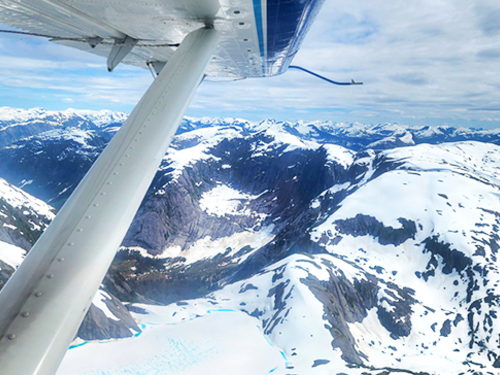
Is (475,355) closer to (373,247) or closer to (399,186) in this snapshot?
(373,247)

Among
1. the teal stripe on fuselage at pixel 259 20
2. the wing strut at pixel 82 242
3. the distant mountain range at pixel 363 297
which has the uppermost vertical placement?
the teal stripe on fuselage at pixel 259 20

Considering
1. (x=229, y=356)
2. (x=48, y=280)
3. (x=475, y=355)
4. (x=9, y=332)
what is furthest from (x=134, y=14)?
(x=475, y=355)

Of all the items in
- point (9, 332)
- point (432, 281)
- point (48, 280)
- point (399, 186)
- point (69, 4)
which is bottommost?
point (432, 281)

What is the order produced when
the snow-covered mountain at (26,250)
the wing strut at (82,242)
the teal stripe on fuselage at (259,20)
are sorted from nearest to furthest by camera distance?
the wing strut at (82,242)
the teal stripe on fuselage at (259,20)
the snow-covered mountain at (26,250)

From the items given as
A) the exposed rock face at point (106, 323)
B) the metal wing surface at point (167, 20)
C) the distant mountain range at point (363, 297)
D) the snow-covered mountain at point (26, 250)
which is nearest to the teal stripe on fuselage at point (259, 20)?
the metal wing surface at point (167, 20)

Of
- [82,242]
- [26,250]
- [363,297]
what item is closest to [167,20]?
[82,242]

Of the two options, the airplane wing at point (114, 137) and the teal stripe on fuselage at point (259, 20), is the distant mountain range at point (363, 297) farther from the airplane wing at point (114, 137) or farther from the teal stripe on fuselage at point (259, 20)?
the teal stripe on fuselage at point (259, 20)
